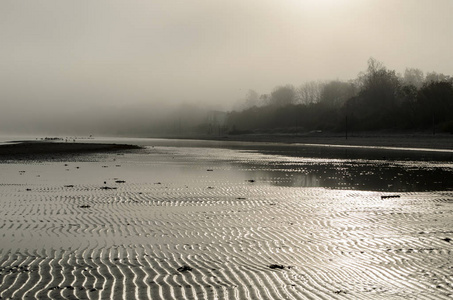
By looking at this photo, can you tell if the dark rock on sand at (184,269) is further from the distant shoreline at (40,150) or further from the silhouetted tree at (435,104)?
the silhouetted tree at (435,104)

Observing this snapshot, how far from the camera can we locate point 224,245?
32.6 ft

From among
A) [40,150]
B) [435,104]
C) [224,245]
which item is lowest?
[224,245]

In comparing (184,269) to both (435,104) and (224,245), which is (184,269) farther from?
(435,104)

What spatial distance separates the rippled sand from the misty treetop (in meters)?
78.7

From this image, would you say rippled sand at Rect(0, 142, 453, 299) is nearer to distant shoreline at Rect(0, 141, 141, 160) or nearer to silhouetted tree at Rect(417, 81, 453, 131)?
distant shoreline at Rect(0, 141, 141, 160)

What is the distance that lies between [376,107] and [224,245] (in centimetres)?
12815

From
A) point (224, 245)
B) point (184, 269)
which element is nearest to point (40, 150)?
point (224, 245)

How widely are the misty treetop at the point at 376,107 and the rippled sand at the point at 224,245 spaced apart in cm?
7873

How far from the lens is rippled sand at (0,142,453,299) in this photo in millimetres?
7020

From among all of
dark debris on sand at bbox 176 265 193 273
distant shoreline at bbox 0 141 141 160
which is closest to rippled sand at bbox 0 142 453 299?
dark debris on sand at bbox 176 265 193 273

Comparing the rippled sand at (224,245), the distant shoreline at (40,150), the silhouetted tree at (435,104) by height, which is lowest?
the rippled sand at (224,245)

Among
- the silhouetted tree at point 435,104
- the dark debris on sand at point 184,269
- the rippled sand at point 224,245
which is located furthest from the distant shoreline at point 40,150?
the silhouetted tree at point 435,104

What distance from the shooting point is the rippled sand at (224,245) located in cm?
702

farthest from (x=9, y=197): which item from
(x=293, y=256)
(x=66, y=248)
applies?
(x=293, y=256)
